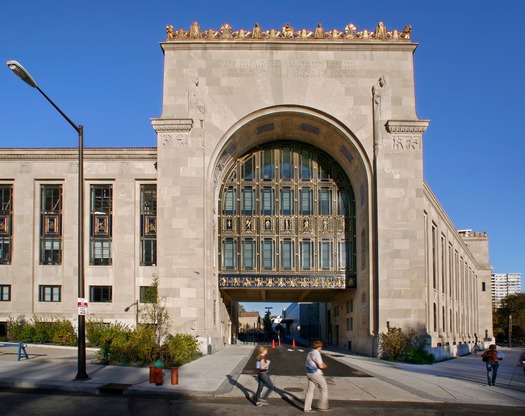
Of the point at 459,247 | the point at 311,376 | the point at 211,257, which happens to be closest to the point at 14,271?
the point at 211,257

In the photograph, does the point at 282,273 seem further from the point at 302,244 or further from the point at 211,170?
the point at 211,170

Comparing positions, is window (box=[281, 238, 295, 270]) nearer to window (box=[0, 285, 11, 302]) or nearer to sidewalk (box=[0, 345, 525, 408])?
sidewalk (box=[0, 345, 525, 408])

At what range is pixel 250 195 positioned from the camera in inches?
1652

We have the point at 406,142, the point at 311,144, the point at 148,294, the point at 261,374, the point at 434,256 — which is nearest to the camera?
the point at 261,374

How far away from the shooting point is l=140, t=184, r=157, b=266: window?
132 feet

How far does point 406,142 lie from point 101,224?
2081 cm

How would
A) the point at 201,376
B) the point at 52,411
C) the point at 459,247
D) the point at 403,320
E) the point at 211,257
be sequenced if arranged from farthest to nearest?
the point at 459,247 → the point at 211,257 → the point at 403,320 → the point at 201,376 → the point at 52,411

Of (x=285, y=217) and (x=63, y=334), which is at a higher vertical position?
(x=285, y=217)

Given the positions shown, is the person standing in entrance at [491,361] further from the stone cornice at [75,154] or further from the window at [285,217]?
the stone cornice at [75,154]

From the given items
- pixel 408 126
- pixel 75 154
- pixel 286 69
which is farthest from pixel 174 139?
pixel 408 126

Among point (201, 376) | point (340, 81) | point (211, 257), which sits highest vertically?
point (340, 81)

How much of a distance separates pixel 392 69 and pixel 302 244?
1315 cm

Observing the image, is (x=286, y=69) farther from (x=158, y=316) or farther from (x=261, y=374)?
(x=261, y=374)

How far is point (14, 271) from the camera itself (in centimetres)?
A: 4006
